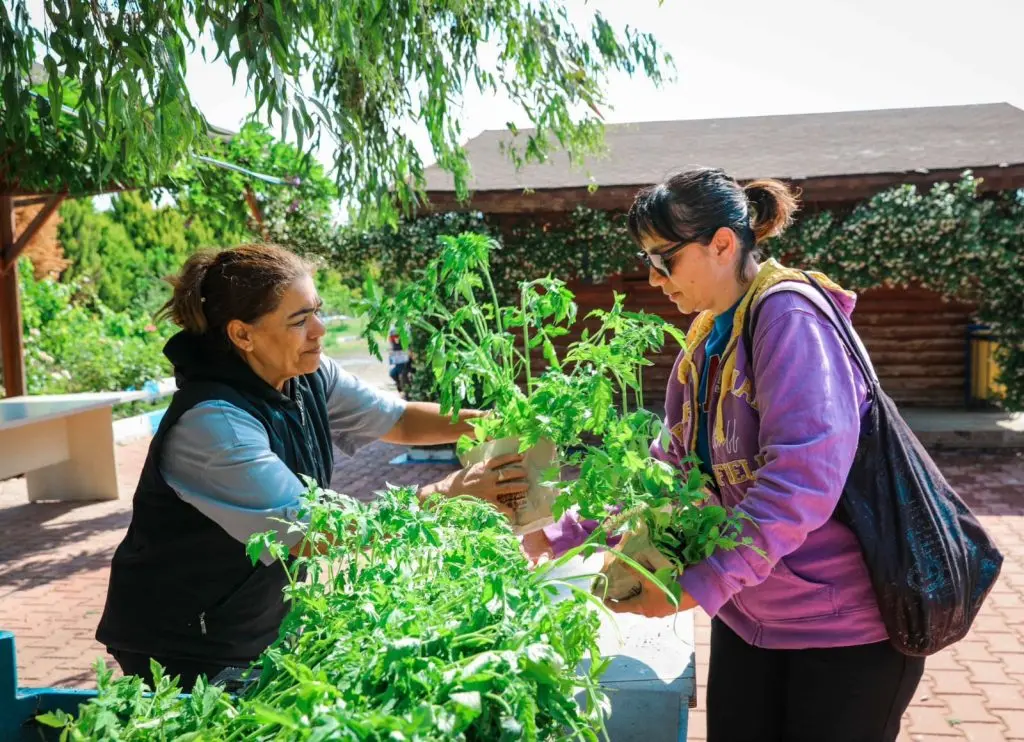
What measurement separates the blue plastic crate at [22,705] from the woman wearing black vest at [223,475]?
0.39 m

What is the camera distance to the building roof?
32.4 feet

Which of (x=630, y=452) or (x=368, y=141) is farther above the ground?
(x=368, y=141)

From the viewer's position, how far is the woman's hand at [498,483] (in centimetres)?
176

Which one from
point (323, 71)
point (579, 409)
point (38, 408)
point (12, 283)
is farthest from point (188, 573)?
point (12, 283)

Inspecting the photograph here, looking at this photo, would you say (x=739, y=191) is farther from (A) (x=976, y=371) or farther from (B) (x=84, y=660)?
(A) (x=976, y=371)

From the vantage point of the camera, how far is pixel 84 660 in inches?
188

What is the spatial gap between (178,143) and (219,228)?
667 cm

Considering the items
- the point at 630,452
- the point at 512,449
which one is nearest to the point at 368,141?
the point at 512,449

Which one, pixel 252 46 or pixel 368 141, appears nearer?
pixel 252 46

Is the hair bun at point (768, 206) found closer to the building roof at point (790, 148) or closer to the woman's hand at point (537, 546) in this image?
the woman's hand at point (537, 546)

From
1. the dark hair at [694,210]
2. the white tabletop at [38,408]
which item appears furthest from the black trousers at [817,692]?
the white tabletop at [38,408]

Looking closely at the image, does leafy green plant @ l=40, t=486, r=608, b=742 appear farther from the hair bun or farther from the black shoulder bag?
the hair bun

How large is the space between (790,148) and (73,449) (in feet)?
30.2

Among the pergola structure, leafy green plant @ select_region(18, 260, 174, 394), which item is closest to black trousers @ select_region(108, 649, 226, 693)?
the pergola structure
